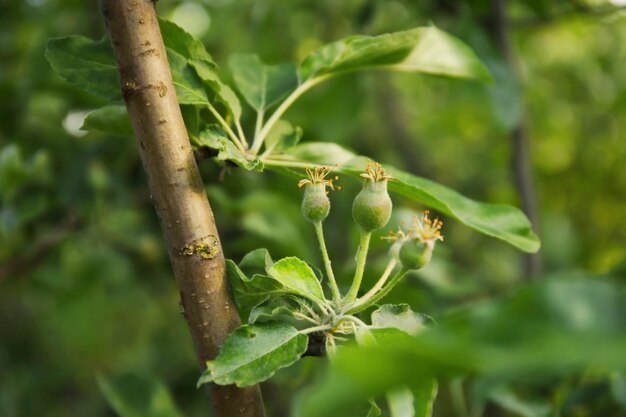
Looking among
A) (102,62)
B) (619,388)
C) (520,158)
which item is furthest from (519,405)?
(102,62)

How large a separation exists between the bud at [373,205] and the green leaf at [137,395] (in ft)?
1.58

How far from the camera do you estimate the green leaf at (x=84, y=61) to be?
27.7 inches

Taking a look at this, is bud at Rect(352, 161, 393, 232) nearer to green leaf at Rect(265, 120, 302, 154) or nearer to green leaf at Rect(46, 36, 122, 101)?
green leaf at Rect(265, 120, 302, 154)

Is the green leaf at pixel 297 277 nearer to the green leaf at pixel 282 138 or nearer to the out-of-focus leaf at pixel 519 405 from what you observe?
the green leaf at pixel 282 138

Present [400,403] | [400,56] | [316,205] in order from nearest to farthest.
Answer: [400,403] → [316,205] → [400,56]

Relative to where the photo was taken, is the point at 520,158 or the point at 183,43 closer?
the point at 183,43

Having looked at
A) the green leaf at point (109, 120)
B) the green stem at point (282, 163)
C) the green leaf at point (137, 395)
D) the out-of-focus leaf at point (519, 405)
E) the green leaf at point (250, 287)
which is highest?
the green leaf at point (109, 120)

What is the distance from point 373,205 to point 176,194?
0.63 ft

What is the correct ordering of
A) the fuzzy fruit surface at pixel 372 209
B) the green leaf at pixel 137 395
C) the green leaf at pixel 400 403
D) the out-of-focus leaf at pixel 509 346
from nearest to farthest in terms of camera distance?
the out-of-focus leaf at pixel 509 346, the green leaf at pixel 400 403, the fuzzy fruit surface at pixel 372 209, the green leaf at pixel 137 395

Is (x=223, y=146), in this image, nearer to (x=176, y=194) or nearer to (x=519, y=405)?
(x=176, y=194)

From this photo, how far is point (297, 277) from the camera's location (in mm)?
624

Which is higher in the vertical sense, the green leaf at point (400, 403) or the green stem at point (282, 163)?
the green stem at point (282, 163)

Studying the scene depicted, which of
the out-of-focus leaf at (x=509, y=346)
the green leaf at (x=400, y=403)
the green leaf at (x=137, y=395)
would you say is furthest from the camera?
the green leaf at (x=137, y=395)

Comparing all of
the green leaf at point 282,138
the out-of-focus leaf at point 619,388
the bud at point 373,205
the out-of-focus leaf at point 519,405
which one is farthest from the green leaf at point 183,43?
the out-of-focus leaf at point 619,388
